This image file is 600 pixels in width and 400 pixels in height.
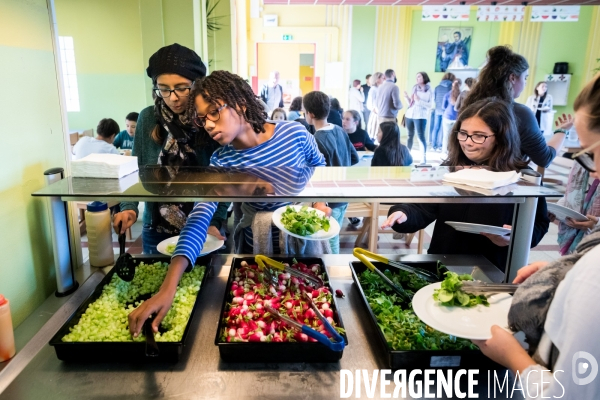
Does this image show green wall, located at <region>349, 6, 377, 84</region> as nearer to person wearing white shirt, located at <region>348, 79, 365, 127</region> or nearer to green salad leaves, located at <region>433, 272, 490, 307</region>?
person wearing white shirt, located at <region>348, 79, 365, 127</region>

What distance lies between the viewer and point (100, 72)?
5.83 m

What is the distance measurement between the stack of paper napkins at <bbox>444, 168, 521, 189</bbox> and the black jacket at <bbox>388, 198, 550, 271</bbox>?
0.26 metres

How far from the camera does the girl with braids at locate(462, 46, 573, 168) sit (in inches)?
96.5

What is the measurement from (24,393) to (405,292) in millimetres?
1063

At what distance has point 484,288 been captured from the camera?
1186 mm

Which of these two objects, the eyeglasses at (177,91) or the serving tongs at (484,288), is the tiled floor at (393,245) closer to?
the eyeglasses at (177,91)

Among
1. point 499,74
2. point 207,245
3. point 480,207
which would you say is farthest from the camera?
point 499,74

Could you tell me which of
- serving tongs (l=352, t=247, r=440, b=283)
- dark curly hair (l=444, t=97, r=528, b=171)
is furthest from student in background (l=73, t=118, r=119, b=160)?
dark curly hair (l=444, t=97, r=528, b=171)

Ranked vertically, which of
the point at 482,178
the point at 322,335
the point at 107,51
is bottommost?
the point at 322,335

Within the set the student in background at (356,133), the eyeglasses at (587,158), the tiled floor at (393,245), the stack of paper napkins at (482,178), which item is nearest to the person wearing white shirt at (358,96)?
the student in background at (356,133)

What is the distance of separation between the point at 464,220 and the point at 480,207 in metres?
0.08

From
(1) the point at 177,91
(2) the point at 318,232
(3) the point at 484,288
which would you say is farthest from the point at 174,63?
(3) the point at 484,288

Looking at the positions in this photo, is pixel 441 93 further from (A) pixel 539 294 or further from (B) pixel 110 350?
(B) pixel 110 350

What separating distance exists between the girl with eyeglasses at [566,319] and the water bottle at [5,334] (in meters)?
1.18
